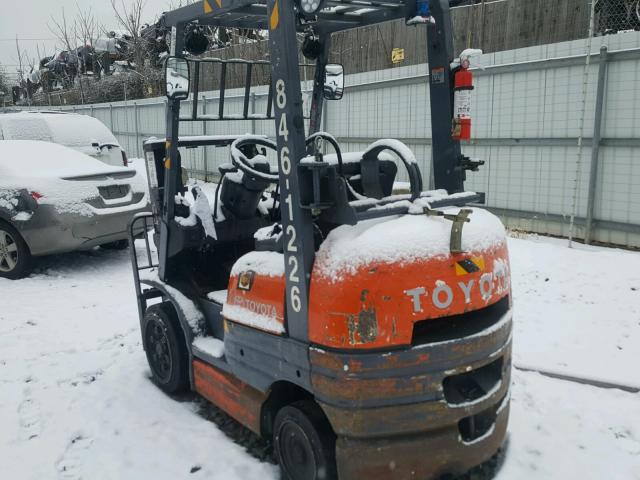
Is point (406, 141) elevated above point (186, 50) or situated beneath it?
situated beneath

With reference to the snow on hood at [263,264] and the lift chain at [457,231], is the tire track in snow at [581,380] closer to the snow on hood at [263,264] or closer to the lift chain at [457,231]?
the lift chain at [457,231]

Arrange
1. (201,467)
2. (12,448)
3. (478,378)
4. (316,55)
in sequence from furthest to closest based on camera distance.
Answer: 1. (316,55)
2. (12,448)
3. (201,467)
4. (478,378)

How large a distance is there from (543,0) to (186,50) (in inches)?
348

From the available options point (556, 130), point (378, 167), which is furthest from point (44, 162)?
point (556, 130)

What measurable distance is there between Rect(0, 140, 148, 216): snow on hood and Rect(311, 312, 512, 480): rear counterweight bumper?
5.43 m

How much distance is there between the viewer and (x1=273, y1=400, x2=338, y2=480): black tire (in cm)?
286

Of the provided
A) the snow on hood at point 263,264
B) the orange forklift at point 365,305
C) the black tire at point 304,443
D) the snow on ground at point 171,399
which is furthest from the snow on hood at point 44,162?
the black tire at point 304,443

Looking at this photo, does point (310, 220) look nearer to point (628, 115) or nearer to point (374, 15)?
point (374, 15)

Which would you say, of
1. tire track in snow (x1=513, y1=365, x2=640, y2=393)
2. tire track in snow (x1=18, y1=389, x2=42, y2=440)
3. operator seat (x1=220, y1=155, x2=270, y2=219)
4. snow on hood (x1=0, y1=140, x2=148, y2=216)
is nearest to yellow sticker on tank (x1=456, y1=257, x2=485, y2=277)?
operator seat (x1=220, y1=155, x2=270, y2=219)

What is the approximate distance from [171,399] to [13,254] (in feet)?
14.3

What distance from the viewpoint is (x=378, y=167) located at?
3.22 meters

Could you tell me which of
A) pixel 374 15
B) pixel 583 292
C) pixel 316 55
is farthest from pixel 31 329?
pixel 583 292

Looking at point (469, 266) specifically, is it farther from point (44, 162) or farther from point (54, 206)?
point (44, 162)

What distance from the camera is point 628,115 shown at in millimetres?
7520
